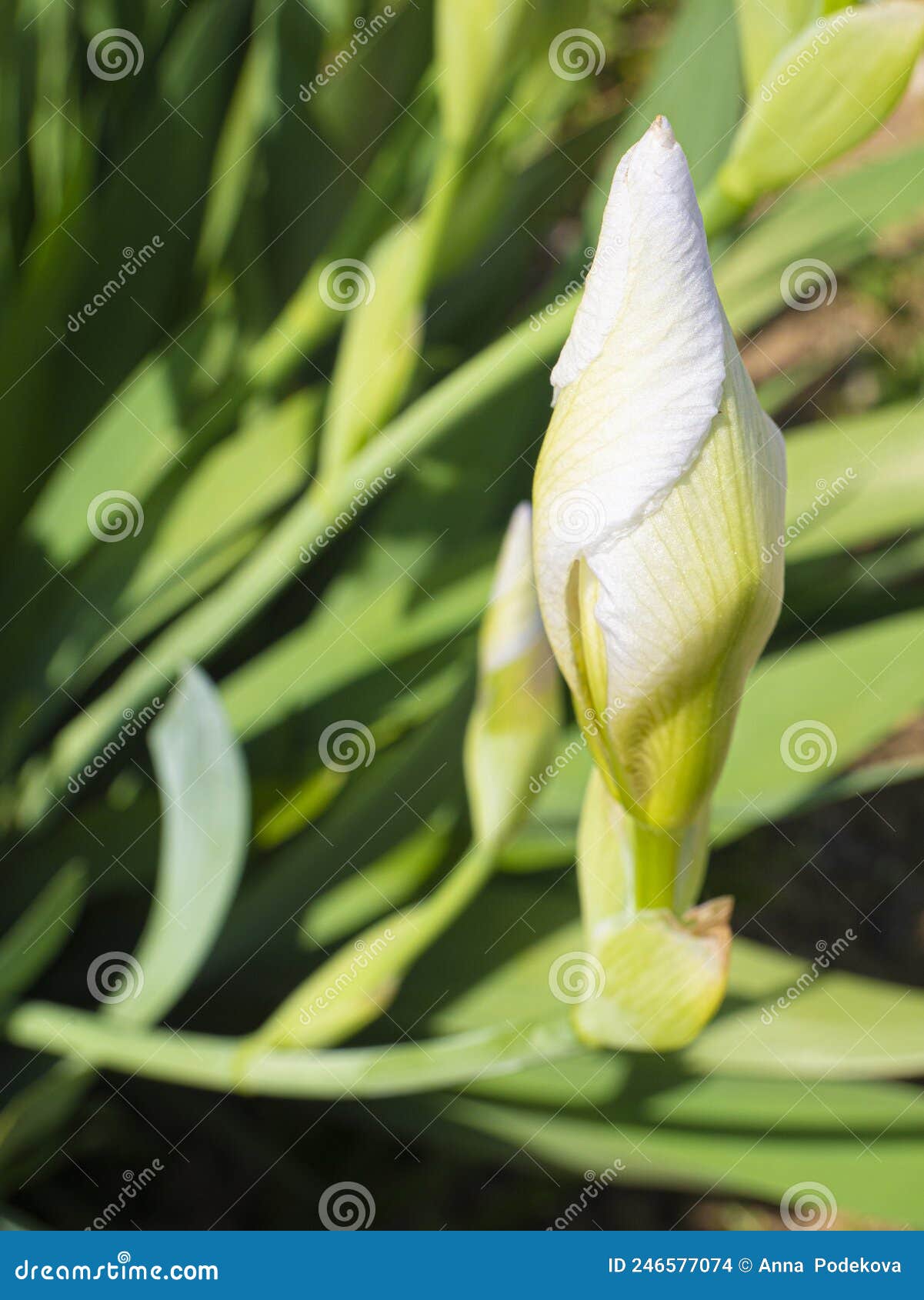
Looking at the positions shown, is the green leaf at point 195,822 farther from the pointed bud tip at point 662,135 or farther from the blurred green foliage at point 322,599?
the pointed bud tip at point 662,135

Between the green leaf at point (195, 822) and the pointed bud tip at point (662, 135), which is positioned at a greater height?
the pointed bud tip at point (662, 135)

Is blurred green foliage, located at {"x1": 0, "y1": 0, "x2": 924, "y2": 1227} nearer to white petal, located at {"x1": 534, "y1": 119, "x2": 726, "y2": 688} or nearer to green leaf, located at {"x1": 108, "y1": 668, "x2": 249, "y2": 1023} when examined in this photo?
green leaf, located at {"x1": 108, "y1": 668, "x2": 249, "y2": 1023}

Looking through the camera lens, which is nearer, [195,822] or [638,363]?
[638,363]

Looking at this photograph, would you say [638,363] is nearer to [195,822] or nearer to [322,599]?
[195,822]

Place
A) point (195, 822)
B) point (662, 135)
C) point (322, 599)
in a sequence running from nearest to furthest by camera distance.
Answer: point (662, 135) < point (195, 822) < point (322, 599)

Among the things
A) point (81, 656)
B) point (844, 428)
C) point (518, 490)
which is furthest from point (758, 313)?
point (81, 656)

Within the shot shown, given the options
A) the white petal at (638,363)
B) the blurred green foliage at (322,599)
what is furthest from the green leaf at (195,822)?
the white petal at (638,363)

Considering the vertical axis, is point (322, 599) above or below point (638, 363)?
below

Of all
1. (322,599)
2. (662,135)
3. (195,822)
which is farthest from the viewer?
(322,599)

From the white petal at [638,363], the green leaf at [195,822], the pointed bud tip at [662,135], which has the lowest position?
the green leaf at [195,822]

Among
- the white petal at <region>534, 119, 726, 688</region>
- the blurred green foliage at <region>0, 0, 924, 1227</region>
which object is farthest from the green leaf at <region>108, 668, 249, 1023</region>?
the white petal at <region>534, 119, 726, 688</region>

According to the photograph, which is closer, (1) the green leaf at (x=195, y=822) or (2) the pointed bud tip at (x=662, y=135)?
(2) the pointed bud tip at (x=662, y=135)

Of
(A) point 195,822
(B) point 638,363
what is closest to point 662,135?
(B) point 638,363
